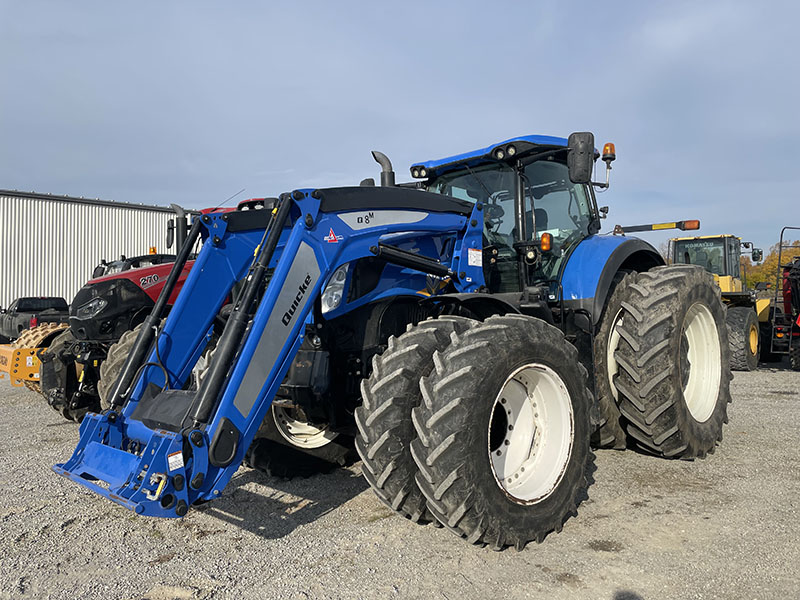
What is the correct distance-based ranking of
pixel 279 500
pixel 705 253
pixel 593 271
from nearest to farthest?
pixel 279 500, pixel 593 271, pixel 705 253

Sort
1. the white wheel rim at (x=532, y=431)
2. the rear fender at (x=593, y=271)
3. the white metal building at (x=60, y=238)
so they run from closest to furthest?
the white wheel rim at (x=532, y=431), the rear fender at (x=593, y=271), the white metal building at (x=60, y=238)

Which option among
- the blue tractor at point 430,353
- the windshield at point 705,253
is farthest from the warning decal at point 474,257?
the windshield at point 705,253

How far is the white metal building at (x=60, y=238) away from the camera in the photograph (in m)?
21.7

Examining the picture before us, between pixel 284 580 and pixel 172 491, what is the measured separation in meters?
0.71

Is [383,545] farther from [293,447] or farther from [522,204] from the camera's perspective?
[522,204]

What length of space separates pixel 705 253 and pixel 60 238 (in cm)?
2161

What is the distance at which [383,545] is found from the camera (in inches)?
133

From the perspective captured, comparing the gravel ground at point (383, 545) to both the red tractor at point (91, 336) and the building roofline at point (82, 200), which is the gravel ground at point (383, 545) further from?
the building roofline at point (82, 200)

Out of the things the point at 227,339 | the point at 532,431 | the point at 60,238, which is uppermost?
the point at 60,238

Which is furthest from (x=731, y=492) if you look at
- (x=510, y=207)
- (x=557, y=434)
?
(x=510, y=207)

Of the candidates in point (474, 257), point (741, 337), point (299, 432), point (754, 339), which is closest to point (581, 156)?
point (474, 257)

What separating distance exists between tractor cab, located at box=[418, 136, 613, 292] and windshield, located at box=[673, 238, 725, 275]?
33.1 feet

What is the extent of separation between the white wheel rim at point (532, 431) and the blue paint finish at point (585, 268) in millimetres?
1237

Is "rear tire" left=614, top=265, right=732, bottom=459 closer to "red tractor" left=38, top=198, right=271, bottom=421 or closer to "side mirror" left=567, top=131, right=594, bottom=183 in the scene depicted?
"side mirror" left=567, top=131, right=594, bottom=183
